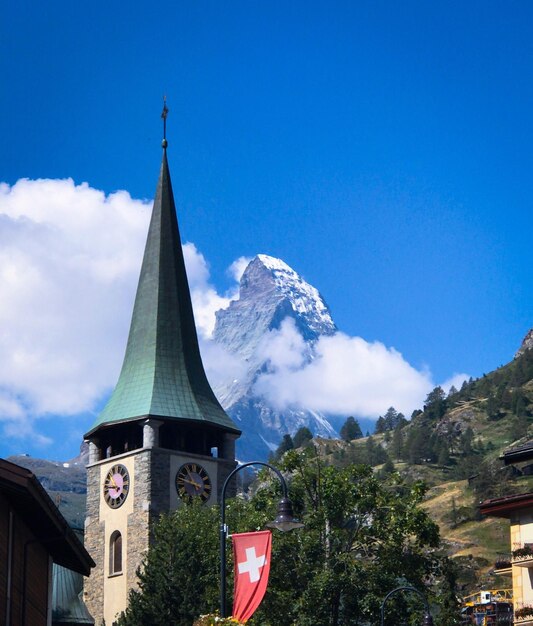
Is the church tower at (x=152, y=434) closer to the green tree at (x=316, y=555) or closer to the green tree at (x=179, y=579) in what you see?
the green tree at (x=179, y=579)

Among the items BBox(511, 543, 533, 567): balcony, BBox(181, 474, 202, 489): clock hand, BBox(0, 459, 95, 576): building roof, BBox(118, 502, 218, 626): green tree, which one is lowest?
BBox(0, 459, 95, 576): building roof

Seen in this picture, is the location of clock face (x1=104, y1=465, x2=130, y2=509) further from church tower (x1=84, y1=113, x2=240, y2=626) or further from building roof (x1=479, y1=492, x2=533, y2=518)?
building roof (x1=479, y1=492, x2=533, y2=518)

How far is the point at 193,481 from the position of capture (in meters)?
78.9

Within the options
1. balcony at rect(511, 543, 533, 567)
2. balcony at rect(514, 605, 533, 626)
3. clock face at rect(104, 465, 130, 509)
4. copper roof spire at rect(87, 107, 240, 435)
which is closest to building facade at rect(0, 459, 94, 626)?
balcony at rect(514, 605, 533, 626)

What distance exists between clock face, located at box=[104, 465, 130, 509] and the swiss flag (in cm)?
4774

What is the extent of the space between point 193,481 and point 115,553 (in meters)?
5.78

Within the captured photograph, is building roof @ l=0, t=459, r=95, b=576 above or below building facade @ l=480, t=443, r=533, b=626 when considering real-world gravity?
below

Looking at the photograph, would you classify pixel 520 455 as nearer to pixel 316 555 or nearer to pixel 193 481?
pixel 316 555

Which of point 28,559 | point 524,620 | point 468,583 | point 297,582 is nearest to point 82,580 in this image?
point 297,582

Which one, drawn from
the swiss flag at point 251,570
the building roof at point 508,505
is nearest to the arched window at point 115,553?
the building roof at point 508,505

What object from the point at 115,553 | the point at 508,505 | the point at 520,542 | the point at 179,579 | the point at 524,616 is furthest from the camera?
the point at 115,553

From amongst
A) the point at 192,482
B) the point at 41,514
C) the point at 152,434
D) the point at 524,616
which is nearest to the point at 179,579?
the point at 192,482

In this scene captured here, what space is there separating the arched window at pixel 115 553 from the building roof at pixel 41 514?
142 ft

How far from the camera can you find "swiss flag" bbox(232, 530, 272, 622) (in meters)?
31.1
